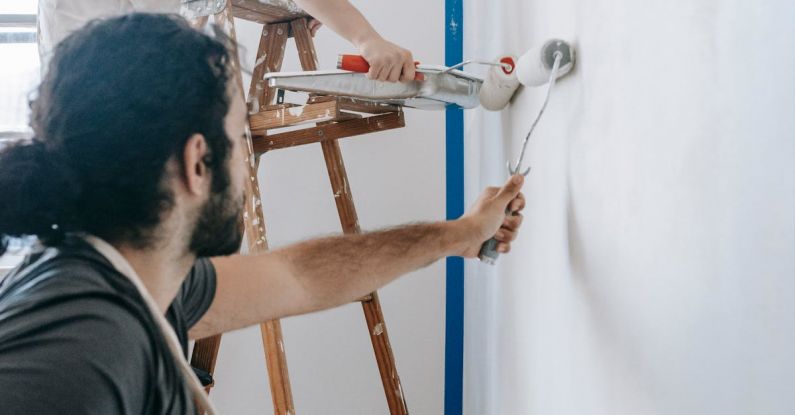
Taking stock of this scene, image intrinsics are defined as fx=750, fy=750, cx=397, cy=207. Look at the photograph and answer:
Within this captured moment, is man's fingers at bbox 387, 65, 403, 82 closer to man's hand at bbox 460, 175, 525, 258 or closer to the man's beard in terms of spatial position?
man's hand at bbox 460, 175, 525, 258

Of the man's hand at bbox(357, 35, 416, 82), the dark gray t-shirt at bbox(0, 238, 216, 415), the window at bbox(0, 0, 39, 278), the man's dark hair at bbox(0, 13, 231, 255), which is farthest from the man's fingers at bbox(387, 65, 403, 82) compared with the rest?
the window at bbox(0, 0, 39, 278)

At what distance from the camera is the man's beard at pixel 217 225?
2.83ft

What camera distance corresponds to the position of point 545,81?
1.03m

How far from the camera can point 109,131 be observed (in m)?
0.75

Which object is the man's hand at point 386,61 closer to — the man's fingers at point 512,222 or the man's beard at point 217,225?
the man's fingers at point 512,222

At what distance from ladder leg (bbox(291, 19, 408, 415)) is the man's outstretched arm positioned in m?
0.70

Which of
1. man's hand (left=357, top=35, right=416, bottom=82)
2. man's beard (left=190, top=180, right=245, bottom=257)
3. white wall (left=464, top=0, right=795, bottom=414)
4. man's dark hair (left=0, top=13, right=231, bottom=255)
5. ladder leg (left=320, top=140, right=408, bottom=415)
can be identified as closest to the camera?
white wall (left=464, top=0, right=795, bottom=414)

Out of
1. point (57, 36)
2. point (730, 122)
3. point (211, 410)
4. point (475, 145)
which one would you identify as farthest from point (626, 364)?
point (475, 145)

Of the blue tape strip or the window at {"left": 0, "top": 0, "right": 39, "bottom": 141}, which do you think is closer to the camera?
the blue tape strip

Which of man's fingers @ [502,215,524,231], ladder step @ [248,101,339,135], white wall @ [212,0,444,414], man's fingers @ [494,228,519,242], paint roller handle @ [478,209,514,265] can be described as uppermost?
ladder step @ [248,101,339,135]

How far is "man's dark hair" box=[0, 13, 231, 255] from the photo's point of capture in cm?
75

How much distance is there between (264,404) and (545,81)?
1.95 m

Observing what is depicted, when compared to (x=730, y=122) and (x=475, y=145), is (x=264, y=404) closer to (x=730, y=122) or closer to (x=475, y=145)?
(x=475, y=145)

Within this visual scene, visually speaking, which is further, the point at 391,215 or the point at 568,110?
the point at 391,215
